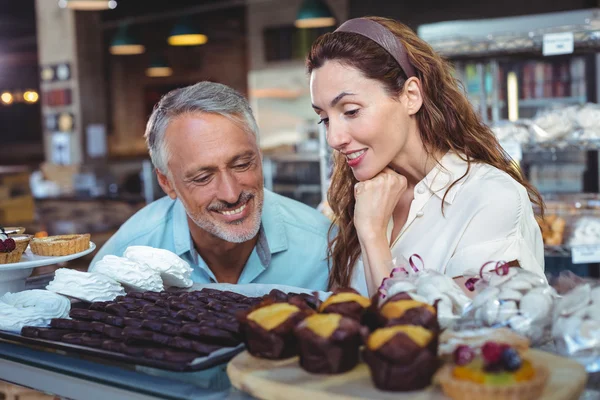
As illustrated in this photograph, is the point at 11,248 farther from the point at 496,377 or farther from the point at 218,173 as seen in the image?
the point at 496,377

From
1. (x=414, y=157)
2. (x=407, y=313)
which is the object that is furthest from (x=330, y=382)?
(x=414, y=157)

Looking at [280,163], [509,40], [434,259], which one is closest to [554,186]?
[509,40]

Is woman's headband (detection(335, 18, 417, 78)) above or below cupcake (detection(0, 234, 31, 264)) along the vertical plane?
above

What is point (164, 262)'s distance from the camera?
5.84 feet

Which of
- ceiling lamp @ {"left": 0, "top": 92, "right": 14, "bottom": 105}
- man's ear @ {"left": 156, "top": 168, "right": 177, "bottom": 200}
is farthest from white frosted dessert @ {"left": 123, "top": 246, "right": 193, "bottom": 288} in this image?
ceiling lamp @ {"left": 0, "top": 92, "right": 14, "bottom": 105}

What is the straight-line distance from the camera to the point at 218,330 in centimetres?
129

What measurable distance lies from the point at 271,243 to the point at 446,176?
704mm

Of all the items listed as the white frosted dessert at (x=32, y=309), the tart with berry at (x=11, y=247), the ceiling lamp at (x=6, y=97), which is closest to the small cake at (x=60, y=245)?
the tart with berry at (x=11, y=247)

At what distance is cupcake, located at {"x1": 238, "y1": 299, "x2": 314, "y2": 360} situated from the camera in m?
1.15

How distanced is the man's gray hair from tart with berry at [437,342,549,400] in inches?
53.4

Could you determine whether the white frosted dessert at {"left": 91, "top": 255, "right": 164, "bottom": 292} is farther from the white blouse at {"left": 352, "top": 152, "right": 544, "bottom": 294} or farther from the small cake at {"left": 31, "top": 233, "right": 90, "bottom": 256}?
the white blouse at {"left": 352, "top": 152, "right": 544, "bottom": 294}

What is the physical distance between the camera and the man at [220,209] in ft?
7.08

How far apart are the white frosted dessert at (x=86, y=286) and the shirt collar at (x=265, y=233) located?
0.65 metres

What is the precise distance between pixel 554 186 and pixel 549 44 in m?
1.56
